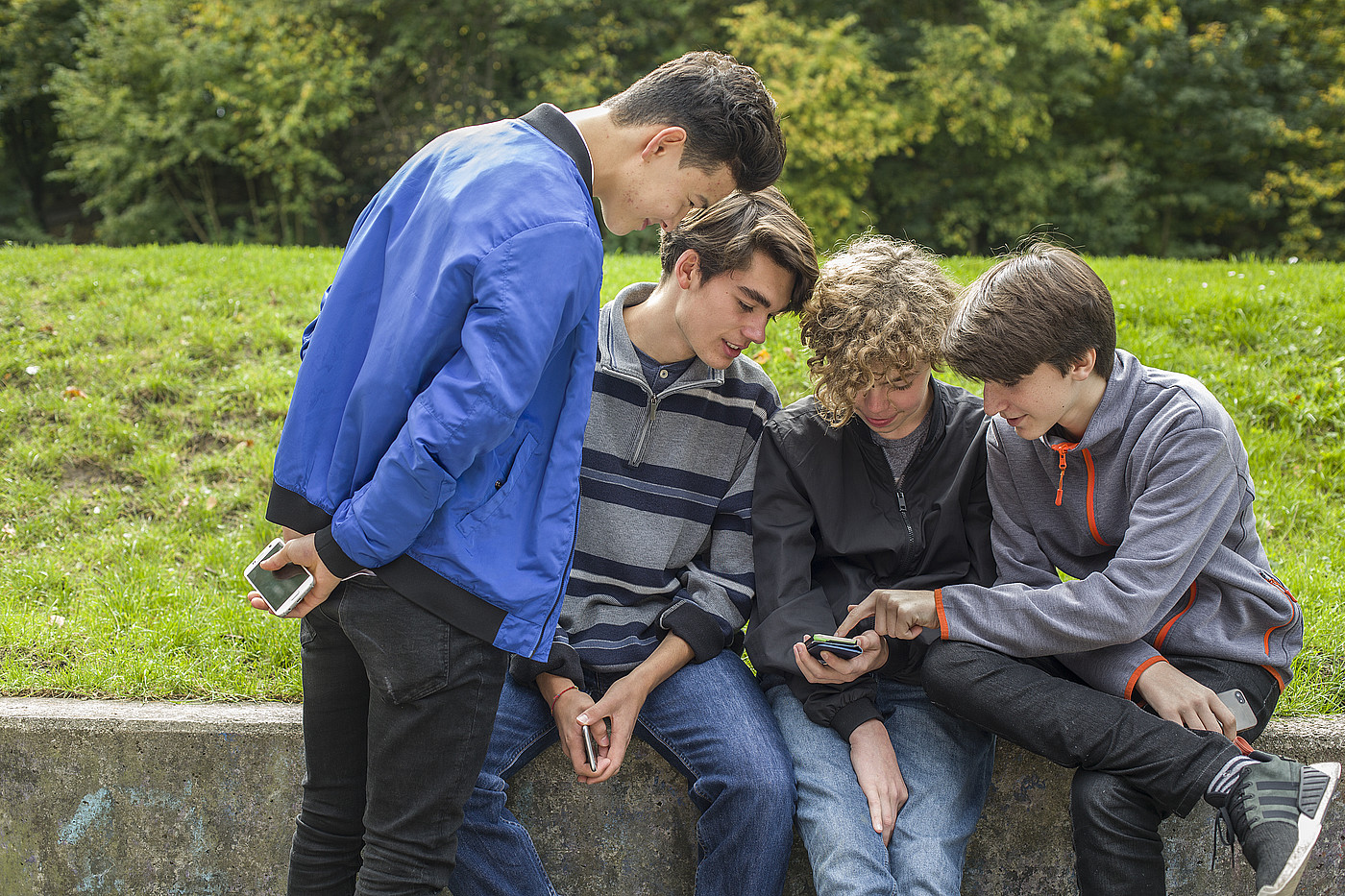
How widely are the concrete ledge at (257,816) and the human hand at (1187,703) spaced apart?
0.43 meters

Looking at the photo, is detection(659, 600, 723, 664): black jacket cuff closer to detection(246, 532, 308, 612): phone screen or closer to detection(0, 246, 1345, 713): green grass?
detection(246, 532, 308, 612): phone screen

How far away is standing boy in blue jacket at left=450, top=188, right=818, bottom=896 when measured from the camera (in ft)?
7.20

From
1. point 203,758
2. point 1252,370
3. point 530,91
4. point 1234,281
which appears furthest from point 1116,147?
point 203,758

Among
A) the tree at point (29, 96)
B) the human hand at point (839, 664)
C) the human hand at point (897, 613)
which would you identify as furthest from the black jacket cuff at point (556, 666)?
the tree at point (29, 96)

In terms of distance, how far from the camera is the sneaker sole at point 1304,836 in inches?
66.3

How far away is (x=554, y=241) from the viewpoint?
5.44ft

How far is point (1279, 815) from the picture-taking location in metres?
1.79

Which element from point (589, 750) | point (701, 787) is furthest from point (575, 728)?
point (701, 787)

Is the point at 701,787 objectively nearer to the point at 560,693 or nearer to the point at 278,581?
the point at 560,693

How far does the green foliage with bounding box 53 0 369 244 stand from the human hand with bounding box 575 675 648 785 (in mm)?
13540

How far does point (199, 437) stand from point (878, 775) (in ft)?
10.6

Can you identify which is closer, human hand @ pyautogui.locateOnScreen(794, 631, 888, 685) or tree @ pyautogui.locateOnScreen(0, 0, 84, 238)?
human hand @ pyautogui.locateOnScreen(794, 631, 888, 685)

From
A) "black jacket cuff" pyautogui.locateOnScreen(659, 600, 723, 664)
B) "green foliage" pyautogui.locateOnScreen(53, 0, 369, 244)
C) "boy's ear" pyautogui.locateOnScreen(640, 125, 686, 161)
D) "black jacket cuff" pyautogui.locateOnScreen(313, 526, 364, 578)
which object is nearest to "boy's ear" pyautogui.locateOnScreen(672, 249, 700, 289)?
"boy's ear" pyautogui.locateOnScreen(640, 125, 686, 161)

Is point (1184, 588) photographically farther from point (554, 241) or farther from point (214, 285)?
point (214, 285)
